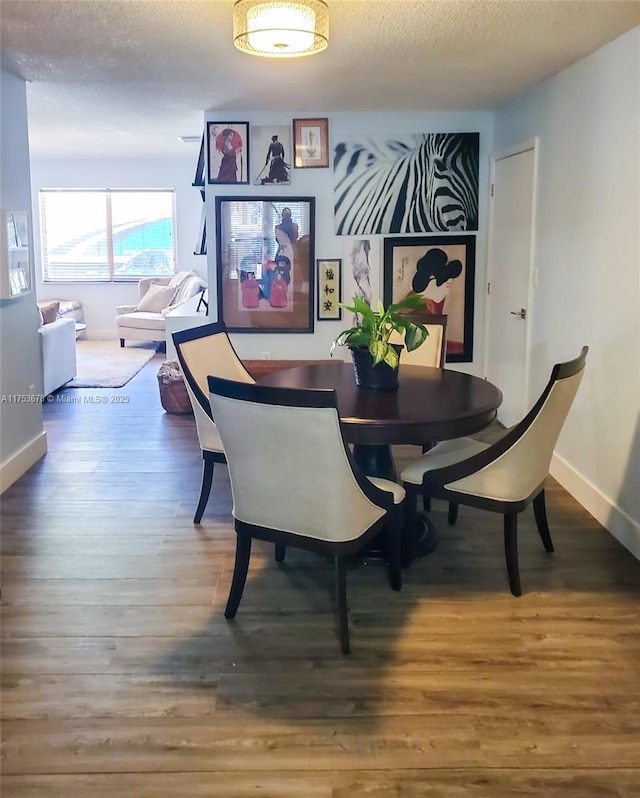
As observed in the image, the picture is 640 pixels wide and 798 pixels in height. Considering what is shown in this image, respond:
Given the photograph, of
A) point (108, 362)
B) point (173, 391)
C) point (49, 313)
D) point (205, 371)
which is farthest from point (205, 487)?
point (108, 362)

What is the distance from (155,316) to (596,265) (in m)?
6.20

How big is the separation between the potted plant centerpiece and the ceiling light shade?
1044mm

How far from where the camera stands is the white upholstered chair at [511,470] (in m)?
2.83

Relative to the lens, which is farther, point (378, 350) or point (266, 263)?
point (266, 263)

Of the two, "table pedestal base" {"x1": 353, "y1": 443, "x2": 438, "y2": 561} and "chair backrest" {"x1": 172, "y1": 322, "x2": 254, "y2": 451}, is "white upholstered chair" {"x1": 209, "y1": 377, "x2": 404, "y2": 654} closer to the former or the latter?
"table pedestal base" {"x1": 353, "y1": 443, "x2": 438, "y2": 561}

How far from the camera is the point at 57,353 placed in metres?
6.62

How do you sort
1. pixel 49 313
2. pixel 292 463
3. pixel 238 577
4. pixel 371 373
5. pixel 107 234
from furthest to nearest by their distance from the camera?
→ 1. pixel 107 234
2. pixel 49 313
3. pixel 371 373
4. pixel 238 577
5. pixel 292 463

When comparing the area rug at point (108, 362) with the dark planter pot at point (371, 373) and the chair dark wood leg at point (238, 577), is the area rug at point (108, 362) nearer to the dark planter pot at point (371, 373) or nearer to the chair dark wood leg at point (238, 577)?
the dark planter pot at point (371, 373)

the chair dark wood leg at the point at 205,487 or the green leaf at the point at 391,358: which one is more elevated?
the green leaf at the point at 391,358

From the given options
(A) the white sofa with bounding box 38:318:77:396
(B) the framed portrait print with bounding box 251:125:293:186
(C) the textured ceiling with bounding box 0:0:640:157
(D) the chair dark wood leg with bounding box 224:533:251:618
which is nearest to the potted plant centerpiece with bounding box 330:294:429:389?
(D) the chair dark wood leg with bounding box 224:533:251:618

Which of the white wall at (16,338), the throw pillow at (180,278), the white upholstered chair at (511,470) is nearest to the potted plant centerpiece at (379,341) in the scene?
the white upholstered chair at (511,470)

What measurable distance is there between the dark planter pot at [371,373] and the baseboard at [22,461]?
2.16 meters

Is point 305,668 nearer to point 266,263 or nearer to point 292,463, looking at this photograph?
point 292,463

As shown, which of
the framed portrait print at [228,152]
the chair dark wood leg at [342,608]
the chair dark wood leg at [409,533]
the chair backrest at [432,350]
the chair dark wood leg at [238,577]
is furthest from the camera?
the framed portrait print at [228,152]
